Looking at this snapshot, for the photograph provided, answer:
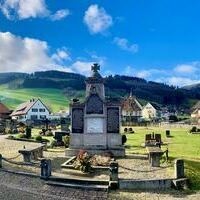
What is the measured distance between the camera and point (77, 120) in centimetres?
3400

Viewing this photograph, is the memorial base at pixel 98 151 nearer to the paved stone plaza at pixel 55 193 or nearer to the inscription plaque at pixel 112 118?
the inscription plaque at pixel 112 118

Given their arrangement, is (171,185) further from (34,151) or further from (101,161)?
(34,151)

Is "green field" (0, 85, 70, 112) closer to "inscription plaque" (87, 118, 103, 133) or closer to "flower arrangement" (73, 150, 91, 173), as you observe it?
"inscription plaque" (87, 118, 103, 133)

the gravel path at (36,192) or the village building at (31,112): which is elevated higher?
the village building at (31,112)

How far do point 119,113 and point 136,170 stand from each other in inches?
359

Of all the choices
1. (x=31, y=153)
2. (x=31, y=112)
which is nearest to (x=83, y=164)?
(x=31, y=153)

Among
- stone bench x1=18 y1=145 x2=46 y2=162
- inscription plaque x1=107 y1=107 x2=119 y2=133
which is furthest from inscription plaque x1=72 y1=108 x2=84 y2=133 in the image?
stone bench x1=18 y1=145 x2=46 y2=162

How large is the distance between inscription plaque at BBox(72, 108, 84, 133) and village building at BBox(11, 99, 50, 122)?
244ft

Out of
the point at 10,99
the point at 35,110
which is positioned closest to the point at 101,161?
the point at 35,110

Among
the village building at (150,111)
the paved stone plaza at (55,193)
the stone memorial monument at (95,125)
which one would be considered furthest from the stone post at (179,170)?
the village building at (150,111)

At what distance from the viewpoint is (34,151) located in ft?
99.3

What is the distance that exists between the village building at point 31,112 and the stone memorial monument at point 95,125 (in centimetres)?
7452

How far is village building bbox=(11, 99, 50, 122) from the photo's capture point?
10906cm

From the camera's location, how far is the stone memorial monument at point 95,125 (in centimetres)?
3341
